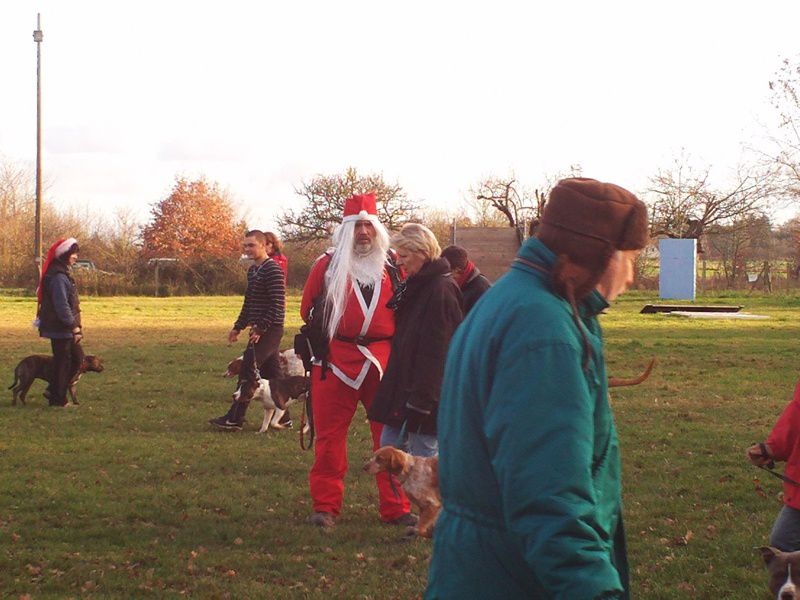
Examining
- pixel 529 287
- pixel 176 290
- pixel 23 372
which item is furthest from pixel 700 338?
pixel 176 290

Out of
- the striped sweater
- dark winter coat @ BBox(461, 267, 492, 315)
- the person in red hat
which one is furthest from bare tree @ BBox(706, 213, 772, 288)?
dark winter coat @ BBox(461, 267, 492, 315)

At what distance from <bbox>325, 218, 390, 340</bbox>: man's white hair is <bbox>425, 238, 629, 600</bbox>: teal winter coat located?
4930mm

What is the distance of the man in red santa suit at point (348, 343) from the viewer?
7555mm

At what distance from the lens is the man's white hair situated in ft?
24.7

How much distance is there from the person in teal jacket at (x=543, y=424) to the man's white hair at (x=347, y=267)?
16.1 feet

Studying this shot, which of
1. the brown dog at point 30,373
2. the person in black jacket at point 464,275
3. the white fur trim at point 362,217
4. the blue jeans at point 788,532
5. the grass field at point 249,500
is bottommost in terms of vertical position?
the grass field at point 249,500

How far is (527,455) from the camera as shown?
7.46ft

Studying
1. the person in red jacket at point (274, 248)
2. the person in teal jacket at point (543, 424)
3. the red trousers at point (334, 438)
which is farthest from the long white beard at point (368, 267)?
the person in teal jacket at point (543, 424)

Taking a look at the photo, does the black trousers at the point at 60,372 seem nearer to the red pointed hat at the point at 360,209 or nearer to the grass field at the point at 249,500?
the grass field at the point at 249,500

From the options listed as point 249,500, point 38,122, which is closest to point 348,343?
point 249,500

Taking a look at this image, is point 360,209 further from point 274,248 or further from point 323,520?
point 274,248

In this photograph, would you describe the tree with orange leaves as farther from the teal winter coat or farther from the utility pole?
the teal winter coat

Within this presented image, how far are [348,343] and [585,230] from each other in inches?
202

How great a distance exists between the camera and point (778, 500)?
8.29 m
